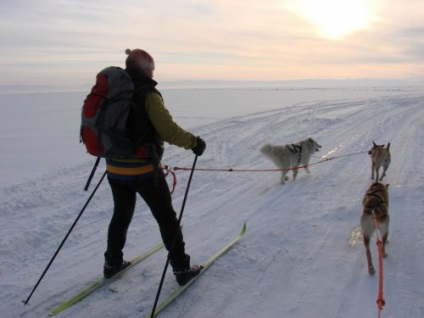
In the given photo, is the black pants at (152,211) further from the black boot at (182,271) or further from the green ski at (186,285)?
the green ski at (186,285)

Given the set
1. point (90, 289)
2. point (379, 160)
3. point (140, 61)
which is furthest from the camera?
point (379, 160)

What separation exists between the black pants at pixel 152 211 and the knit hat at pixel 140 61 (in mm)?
919

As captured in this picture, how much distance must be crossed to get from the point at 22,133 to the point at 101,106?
46.9 ft

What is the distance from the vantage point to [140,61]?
3.45 m

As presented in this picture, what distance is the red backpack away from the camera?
10.7 feet

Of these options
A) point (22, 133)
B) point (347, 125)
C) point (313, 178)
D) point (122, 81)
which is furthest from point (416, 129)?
point (22, 133)

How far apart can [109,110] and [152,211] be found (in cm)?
103

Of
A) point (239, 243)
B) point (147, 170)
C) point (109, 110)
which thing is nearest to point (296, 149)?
point (239, 243)

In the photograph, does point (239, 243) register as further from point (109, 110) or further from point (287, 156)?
point (287, 156)

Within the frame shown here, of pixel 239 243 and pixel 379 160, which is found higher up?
pixel 379 160

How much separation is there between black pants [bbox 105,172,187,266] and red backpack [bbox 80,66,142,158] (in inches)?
18.1

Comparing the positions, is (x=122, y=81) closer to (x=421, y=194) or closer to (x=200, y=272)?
(x=200, y=272)

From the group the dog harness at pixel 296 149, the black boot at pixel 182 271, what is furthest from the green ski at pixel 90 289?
the dog harness at pixel 296 149

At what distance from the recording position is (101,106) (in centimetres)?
328
